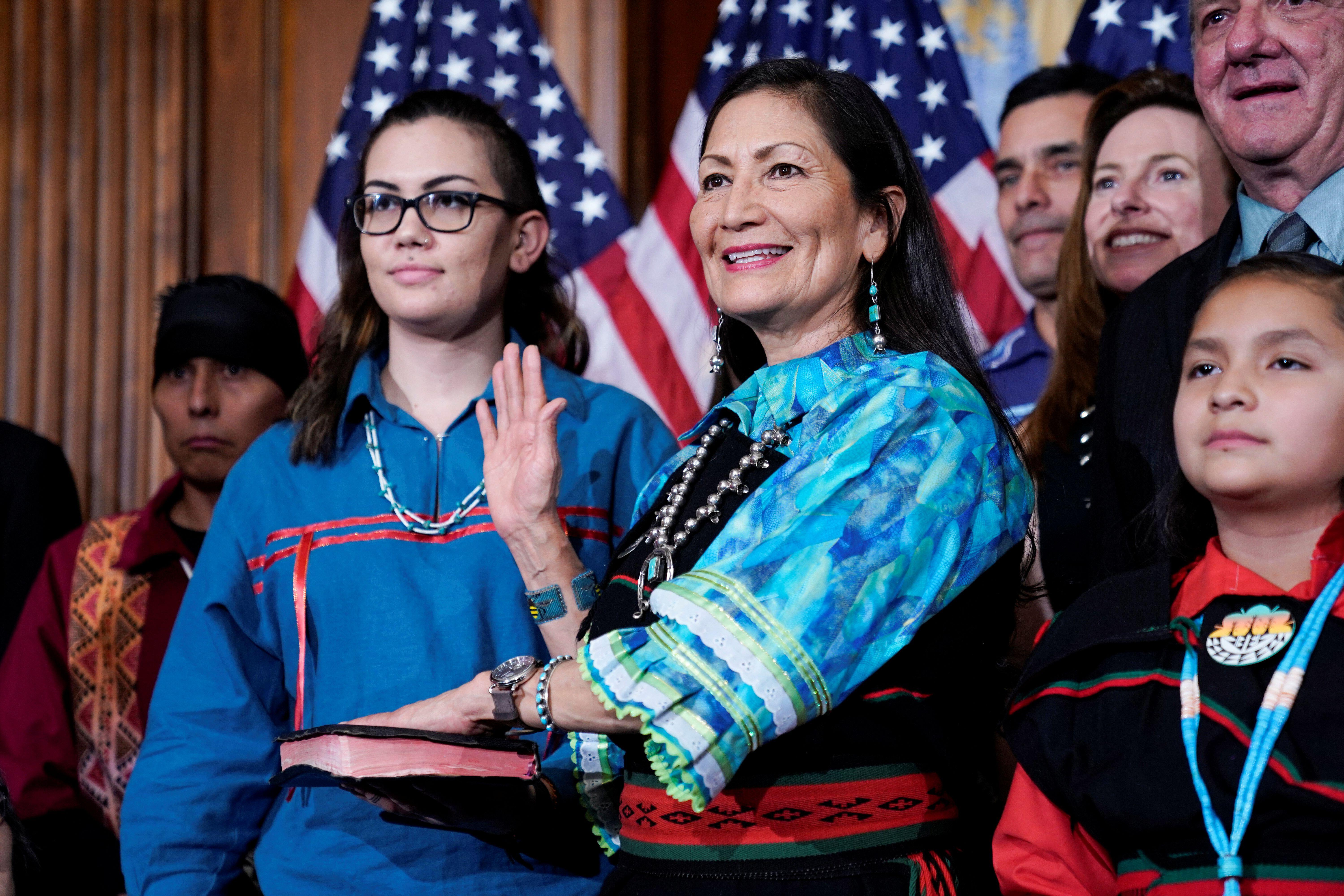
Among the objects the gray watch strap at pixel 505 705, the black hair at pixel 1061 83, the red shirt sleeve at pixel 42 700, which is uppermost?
the black hair at pixel 1061 83

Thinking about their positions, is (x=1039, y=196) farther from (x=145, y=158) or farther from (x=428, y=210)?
(x=145, y=158)

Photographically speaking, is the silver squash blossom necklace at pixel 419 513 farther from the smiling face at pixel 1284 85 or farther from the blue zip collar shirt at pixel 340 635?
the smiling face at pixel 1284 85

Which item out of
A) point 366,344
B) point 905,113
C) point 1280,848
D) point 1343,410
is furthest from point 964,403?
point 905,113

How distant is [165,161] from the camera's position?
4.44 meters

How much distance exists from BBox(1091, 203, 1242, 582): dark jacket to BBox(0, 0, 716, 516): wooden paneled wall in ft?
8.12

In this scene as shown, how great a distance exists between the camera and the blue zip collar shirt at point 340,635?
2.12 m

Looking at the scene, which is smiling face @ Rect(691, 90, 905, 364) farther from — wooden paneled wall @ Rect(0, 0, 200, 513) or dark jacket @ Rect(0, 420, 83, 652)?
wooden paneled wall @ Rect(0, 0, 200, 513)

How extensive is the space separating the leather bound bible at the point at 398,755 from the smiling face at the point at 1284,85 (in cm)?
140

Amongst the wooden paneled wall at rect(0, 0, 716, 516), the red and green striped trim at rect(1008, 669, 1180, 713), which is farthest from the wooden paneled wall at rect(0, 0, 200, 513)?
the red and green striped trim at rect(1008, 669, 1180, 713)

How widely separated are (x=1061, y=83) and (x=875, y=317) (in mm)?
1995

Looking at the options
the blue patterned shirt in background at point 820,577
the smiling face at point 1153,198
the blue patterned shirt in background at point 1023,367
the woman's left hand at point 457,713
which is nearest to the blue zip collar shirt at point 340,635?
the woman's left hand at point 457,713

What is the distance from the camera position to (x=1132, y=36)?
154 inches

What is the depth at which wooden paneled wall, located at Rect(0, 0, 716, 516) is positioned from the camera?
441cm

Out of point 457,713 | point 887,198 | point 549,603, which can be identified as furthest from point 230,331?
point 887,198
